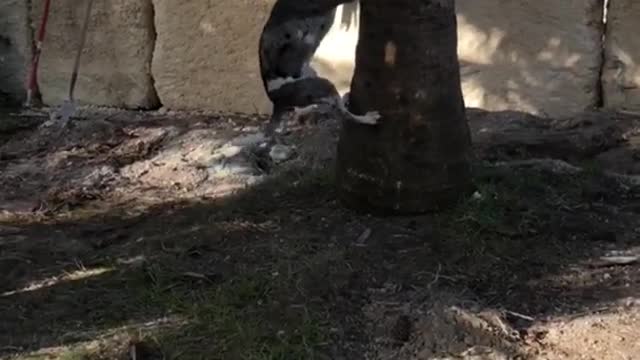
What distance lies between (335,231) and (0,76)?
15.0 ft

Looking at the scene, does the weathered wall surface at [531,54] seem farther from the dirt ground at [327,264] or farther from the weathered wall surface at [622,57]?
the dirt ground at [327,264]

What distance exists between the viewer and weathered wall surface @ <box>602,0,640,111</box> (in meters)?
6.35

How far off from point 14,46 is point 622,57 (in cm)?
460

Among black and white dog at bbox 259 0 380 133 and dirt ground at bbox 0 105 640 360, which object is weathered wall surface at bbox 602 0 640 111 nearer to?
dirt ground at bbox 0 105 640 360

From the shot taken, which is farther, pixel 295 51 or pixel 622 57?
pixel 622 57

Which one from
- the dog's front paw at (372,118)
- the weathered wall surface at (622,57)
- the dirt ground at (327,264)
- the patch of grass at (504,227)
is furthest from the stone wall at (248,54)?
the dog's front paw at (372,118)

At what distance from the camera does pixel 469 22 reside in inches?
262

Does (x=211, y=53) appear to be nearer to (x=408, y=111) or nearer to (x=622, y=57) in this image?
(x=622, y=57)

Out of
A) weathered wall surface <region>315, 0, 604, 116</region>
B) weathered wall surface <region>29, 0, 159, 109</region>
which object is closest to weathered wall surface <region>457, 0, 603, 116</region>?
weathered wall surface <region>315, 0, 604, 116</region>

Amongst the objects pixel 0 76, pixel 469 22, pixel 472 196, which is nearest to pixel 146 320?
pixel 472 196

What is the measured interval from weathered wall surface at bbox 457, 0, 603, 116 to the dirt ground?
1.20 ft

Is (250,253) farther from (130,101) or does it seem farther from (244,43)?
(130,101)

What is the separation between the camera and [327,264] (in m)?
4.38

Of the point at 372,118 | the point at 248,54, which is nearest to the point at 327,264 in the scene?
the point at 372,118
